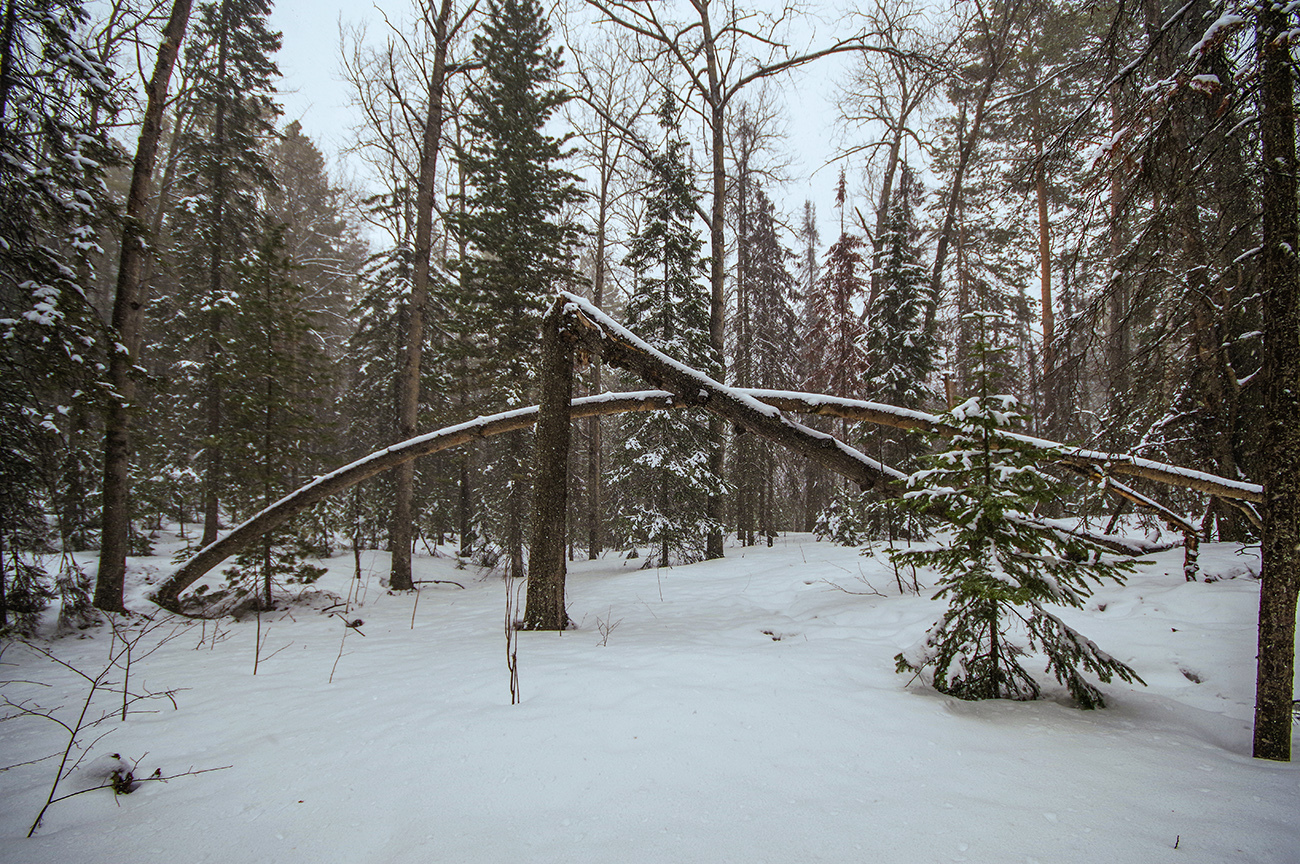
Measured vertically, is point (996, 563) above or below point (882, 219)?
below

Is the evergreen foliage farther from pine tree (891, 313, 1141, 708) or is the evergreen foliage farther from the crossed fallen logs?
pine tree (891, 313, 1141, 708)

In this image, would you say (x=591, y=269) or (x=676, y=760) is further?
(x=591, y=269)

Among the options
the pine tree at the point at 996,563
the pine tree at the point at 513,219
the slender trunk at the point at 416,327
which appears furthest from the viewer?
the pine tree at the point at 513,219

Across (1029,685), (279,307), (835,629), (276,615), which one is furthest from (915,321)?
(276,615)

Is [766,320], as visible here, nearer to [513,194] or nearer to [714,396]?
[513,194]

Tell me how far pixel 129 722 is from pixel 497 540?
11.9 meters

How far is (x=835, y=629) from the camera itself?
513 centimetres

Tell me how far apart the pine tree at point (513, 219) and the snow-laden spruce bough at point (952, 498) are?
604 centimetres

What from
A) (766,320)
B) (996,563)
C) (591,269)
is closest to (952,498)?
(996,563)

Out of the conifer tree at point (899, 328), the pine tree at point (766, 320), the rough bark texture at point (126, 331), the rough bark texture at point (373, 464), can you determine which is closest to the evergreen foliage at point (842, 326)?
the conifer tree at point (899, 328)

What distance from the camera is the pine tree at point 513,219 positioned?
479 inches

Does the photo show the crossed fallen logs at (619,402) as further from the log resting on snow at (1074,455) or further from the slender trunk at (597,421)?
the slender trunk at (597,421)

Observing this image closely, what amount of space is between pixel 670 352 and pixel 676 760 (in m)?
10.5

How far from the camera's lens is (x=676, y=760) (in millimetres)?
2373
